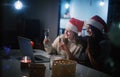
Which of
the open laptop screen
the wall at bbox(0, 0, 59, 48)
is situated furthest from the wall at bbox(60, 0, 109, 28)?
the open laptop screen

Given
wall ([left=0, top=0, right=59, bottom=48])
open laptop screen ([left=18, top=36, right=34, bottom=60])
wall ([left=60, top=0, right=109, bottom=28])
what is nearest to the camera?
open laptop screen ([left=18, top=36, right=34, bottom=60])

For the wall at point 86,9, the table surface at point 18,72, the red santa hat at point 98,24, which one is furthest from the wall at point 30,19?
the table surface at point 18,72

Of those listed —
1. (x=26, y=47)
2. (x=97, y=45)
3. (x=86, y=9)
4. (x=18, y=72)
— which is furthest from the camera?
(x=86, y=9)

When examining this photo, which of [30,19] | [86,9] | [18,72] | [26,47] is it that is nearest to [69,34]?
[26,47]

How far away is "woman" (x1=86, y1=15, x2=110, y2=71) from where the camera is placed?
7.93 feet

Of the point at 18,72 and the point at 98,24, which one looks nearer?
the point at 18,72

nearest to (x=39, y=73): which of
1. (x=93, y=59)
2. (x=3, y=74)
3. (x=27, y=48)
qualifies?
(x=3, y=74)

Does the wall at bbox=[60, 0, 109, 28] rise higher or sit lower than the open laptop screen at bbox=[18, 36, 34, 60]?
higher

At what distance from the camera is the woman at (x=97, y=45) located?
2418 millimetres

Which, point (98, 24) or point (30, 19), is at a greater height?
point (30, 19)

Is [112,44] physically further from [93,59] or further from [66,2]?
[66,2]

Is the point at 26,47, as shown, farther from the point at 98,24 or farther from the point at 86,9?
the point at 86,9

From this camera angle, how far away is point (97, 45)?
2592 millimetres

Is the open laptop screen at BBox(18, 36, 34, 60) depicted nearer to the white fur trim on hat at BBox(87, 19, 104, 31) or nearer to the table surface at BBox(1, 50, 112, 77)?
the table surface at BBox(1, 50, 112, 77)
